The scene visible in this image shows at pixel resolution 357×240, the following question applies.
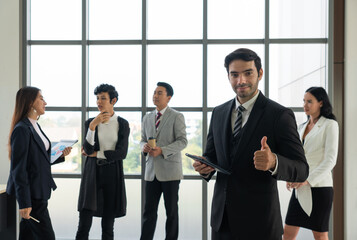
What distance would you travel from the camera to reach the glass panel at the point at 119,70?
4547mm

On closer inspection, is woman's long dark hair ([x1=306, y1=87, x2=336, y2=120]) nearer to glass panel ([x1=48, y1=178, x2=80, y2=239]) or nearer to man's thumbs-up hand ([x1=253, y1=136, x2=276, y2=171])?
man's thumbs-up hand ([x1=253, y1=136, x2=276, y2=171])

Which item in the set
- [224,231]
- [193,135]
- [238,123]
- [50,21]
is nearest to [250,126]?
[238,123]

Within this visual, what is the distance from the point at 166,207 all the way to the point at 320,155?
174cm

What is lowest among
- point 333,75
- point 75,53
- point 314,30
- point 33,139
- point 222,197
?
point 222,197

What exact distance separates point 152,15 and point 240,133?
3273 millimetres

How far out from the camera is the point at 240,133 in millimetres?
1759

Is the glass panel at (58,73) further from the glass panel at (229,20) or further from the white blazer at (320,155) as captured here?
the white blazer at (320,155)

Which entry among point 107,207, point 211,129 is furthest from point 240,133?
point 107,207

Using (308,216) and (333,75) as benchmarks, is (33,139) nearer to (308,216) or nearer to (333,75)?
(308,216)

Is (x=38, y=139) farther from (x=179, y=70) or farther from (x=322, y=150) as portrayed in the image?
(x=322, y=150)

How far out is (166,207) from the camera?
3.74 meters

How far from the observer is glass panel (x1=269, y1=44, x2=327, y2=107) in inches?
175

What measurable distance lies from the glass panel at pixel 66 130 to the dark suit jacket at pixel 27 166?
5.82 ft
